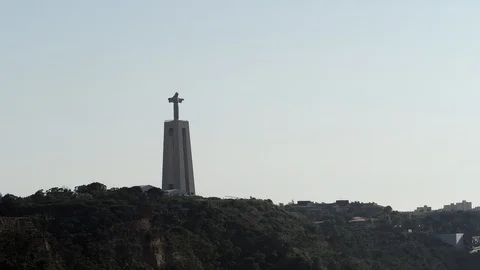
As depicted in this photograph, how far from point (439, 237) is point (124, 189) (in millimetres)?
43384

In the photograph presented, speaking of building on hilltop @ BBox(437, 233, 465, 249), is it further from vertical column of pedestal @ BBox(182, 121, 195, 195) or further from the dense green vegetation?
vertical column of pedestal @ BBox(182, 121, 195, 195)

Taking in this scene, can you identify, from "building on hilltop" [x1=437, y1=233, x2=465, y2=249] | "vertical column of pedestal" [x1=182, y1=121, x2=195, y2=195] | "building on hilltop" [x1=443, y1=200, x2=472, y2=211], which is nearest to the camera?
"vertical column of pedestal" [x1=182, y1=121, x2=195, y2=195]

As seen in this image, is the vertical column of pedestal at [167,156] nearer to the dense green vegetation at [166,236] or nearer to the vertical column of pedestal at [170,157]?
the vertical column of pedestal at [170,157]

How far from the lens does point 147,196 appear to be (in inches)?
2525

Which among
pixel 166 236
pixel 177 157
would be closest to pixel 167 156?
pixel 177 157

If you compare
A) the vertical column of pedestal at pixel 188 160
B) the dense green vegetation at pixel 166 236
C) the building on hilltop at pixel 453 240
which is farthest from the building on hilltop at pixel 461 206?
the vertical column of pedestal at pixel 188 160

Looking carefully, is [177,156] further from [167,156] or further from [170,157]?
[167,156]

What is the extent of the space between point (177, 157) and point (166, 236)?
14.2m

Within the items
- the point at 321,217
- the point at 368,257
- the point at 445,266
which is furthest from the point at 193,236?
the point at 321,217

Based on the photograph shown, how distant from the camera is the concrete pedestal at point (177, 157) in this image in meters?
72.2

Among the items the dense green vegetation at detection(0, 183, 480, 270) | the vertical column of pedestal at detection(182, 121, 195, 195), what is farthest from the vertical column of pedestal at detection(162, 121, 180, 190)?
the dense green vegetation at detection(0, 183, 480, 270)

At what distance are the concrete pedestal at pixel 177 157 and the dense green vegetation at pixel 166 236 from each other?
2861 millimetres

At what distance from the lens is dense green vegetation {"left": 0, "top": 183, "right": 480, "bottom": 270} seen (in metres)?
51.1

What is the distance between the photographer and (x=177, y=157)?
72.1m
